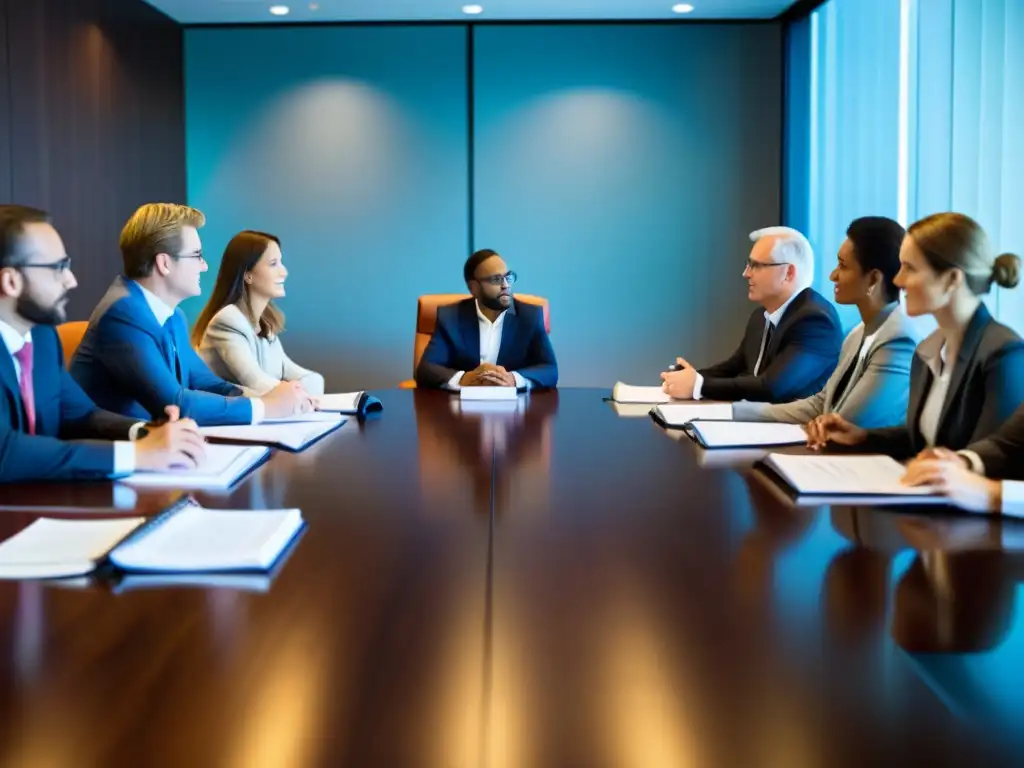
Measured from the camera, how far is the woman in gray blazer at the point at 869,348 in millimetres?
2723

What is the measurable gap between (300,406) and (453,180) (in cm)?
382

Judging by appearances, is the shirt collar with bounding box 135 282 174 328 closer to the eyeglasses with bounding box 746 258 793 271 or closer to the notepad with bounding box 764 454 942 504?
the notepad with bounding box 764 454 942 504

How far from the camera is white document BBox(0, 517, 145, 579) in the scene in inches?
52.4

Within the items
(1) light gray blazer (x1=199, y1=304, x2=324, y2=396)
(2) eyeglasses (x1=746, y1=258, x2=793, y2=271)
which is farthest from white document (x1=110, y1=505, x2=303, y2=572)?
(2) eyeglasses (x1=746, y1=258, x2=793, y2=271)

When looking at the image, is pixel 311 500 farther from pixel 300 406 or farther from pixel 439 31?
pixel 439 31

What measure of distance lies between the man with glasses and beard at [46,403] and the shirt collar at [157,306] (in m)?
0.44

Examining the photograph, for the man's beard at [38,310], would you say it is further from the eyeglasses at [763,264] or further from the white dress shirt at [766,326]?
the eyeglasses at [763,264]

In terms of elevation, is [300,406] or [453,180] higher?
[453,180]

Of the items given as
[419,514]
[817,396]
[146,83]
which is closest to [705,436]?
[817,396]

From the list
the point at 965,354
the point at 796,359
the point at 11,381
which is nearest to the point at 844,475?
the point at 965,354

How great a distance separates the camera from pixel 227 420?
2.85m

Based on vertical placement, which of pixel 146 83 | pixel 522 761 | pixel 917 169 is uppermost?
pixel 146 83

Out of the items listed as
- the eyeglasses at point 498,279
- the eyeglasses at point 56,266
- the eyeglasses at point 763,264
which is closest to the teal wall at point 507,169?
the eyeglasses at point 498,279

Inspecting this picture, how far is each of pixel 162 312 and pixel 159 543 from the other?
1.57 metres
